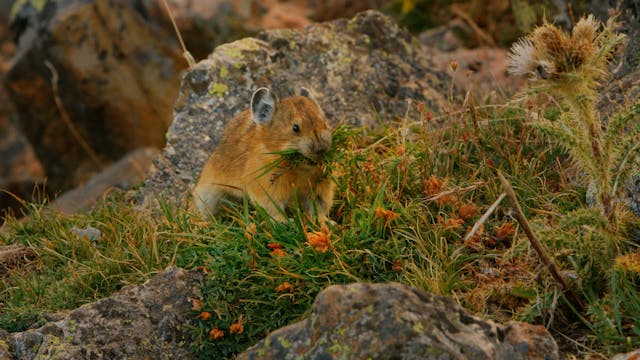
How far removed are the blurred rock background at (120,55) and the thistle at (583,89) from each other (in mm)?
6238

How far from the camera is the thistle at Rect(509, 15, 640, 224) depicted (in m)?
4.39

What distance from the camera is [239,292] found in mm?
5281

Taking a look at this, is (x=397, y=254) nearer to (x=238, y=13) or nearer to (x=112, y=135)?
(x=238, y=13)

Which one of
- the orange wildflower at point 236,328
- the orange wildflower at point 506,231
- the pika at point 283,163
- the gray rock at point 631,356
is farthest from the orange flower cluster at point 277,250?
the gray rock at point 631,356

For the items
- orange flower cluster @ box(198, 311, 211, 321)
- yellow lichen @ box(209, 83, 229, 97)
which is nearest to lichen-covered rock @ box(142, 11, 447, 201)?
yellow lichen @ box(209, 83, 229, 97)

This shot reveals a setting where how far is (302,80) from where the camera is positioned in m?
8.04

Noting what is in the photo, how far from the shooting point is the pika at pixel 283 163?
5715mm

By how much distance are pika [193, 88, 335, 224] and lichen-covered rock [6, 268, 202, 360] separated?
95 centimetres

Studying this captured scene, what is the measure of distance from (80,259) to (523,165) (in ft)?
10.9

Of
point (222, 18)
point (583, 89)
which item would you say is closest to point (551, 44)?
point (583, 89)

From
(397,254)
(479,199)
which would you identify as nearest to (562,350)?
(397,254)

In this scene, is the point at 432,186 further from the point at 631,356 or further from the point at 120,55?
the point at 120,55

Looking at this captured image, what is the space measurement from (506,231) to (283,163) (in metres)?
1.55

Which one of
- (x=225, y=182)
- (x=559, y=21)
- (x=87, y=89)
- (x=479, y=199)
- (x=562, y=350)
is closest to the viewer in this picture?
(x=562, y=350)
